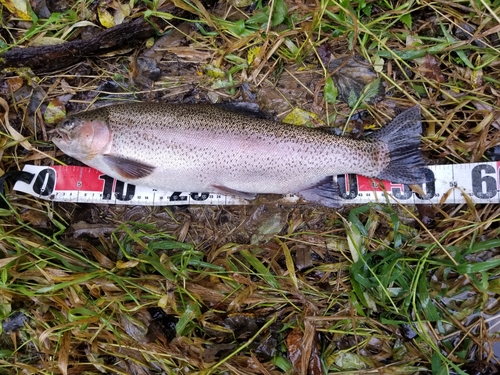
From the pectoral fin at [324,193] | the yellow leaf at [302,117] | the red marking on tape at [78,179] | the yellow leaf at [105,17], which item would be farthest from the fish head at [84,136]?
the pectoral fin at [324,193]

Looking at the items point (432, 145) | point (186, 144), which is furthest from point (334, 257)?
point (186, 144)

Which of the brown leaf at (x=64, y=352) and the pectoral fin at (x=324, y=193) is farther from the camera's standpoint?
the pectoral fin at (x=324, y=193)

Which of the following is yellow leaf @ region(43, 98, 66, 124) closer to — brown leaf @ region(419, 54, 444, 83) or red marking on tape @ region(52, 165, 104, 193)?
red marking on tape @ region(52, 165, 104, 193)

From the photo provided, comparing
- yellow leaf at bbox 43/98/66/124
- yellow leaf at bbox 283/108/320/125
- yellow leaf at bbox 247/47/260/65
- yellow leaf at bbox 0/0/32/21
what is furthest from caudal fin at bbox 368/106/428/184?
yellow leaf at bbox 0/0/32/21

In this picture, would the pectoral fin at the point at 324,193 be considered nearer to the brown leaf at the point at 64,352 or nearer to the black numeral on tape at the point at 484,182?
the black numeral on tape at the point at 484,182

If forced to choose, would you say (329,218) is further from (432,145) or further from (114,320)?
(114,320)

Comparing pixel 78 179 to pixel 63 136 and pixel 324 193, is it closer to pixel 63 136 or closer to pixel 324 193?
pixel 63 136
